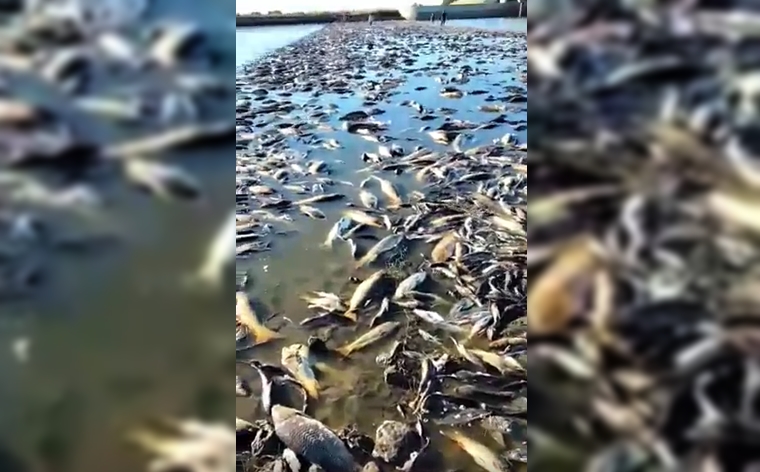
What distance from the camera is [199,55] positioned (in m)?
1.04

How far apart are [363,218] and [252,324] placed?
163cm

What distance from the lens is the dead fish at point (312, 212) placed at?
20.1 feet

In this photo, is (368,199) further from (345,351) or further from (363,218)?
(345,351)

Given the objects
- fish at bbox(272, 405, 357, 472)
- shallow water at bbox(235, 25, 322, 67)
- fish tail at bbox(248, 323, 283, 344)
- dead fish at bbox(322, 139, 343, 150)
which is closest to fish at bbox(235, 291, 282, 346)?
fish tail at bbox(248, 323, 283, 344)

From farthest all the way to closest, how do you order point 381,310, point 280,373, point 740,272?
point 381,310, point 280,373, point 740,272

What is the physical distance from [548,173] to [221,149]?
462 millimetres

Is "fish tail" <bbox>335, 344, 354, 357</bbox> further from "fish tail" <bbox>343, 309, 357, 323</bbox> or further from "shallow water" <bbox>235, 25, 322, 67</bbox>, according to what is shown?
"shallow water" <bbox>235, 25, 322, 67</bbox>

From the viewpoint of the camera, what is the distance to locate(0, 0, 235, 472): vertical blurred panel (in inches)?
41.1

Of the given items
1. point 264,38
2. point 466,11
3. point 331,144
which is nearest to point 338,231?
point 331,144

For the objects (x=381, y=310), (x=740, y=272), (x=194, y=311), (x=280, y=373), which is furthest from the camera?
(x=381, y=310)

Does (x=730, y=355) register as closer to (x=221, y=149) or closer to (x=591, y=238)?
(x=591, y=238)

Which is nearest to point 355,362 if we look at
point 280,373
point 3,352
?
point 280,373

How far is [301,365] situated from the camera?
4270mm

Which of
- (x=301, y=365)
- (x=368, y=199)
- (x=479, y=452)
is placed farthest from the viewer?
(x=368, y=199)
